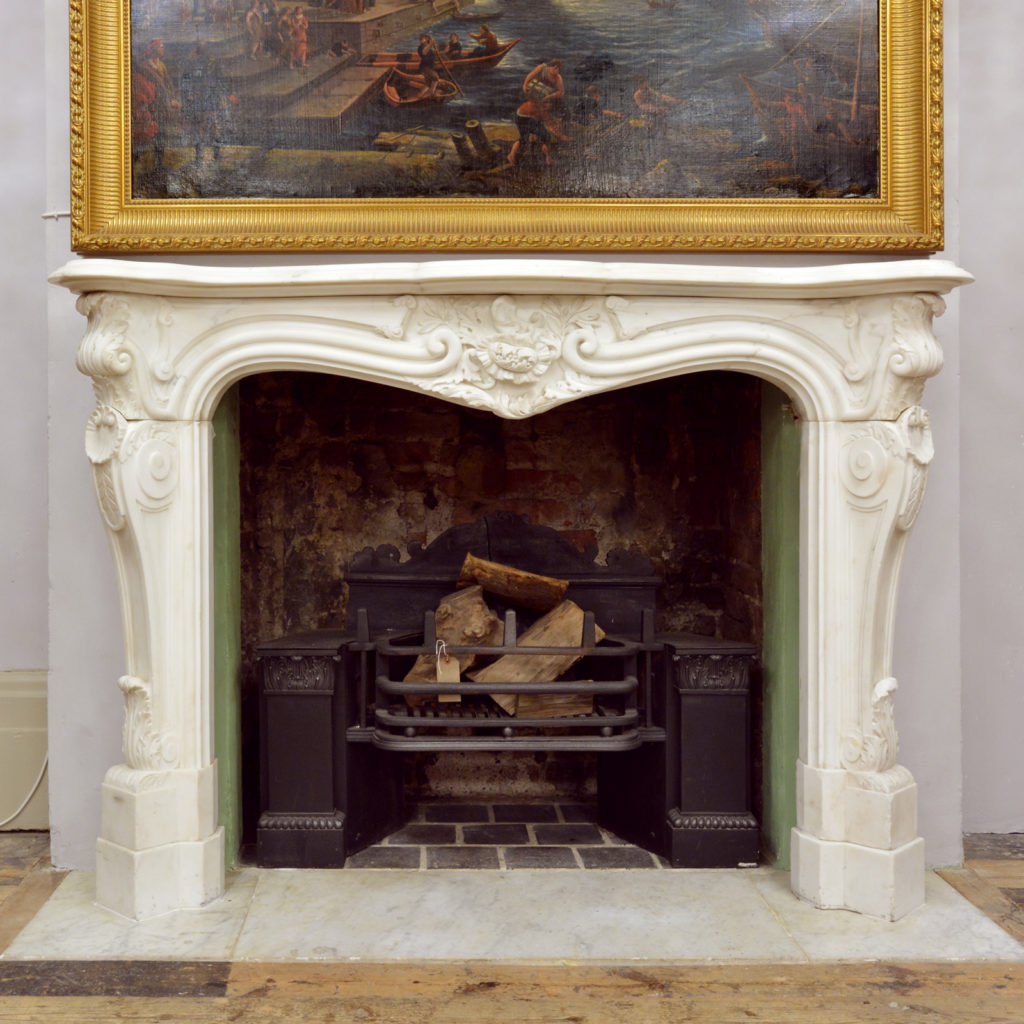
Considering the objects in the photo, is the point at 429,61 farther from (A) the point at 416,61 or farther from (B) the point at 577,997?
(B) the point at 577,997

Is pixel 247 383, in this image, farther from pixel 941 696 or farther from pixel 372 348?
pixel 941 696

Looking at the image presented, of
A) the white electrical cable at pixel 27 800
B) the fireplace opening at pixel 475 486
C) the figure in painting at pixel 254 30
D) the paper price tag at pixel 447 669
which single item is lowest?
the white electrical cable at pixel 27 800

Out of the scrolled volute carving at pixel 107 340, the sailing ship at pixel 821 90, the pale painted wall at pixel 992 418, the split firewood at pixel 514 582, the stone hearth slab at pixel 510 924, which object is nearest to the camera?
the stone hearth slab at pixel 510 924

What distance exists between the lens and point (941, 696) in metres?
3.63

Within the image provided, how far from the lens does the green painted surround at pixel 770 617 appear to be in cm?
357

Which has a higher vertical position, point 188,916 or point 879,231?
point 879,231

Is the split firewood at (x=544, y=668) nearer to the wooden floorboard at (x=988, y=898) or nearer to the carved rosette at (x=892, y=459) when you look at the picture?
the carved rosette at (x=892, y=459)

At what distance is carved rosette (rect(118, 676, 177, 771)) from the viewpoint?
10.7 ft

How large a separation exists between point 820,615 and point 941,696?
0.66m

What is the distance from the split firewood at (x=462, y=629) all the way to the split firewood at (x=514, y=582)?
5cm

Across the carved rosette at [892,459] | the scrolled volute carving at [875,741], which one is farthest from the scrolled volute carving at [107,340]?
the scrolled volute carving at [875,741]

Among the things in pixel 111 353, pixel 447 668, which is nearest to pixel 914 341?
pixel 447 668

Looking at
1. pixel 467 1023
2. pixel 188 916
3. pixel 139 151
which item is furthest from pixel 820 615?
pixel 139 151

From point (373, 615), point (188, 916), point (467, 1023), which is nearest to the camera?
point (467, 1023)
